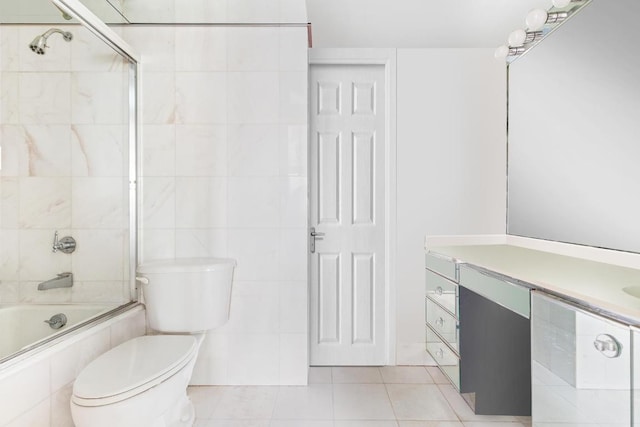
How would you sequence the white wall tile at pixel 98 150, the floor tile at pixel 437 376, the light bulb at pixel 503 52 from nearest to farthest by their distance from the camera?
the white wall tile at pixel 98 150, the light bulb at pixel 503 52, the floor tile at pixel 437 376

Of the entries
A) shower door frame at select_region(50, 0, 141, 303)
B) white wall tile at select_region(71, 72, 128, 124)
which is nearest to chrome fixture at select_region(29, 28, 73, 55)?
white wall tile at select_region(71, 72, 128, 124)

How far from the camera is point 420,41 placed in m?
2.44

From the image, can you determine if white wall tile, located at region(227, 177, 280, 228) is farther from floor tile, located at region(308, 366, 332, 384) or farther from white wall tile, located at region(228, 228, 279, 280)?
floor tile, located at region(308, 366, 332, 384)

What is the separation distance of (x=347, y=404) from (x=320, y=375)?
39 centimetres

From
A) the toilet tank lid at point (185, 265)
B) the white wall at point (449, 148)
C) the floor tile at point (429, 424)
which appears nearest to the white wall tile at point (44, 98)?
the toilet tank lid at point (185, 265)

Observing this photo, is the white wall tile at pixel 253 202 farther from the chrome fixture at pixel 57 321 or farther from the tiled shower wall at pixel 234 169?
the chrome fixture at pixel 57 321

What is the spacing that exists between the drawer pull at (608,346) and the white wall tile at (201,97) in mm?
1968

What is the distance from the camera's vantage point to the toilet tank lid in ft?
6.02

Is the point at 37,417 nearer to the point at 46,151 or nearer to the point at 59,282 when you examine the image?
the point at 59,282

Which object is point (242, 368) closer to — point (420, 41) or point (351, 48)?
point (351, 48)

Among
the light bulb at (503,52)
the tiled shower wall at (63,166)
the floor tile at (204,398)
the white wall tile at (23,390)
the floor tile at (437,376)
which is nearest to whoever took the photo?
the white wall tile at (23,390)

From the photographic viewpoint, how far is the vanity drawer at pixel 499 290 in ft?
4.20

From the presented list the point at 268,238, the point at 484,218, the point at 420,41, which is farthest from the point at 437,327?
the point at 420,41

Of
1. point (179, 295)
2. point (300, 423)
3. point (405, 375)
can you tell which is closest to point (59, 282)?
point (179, 295)
